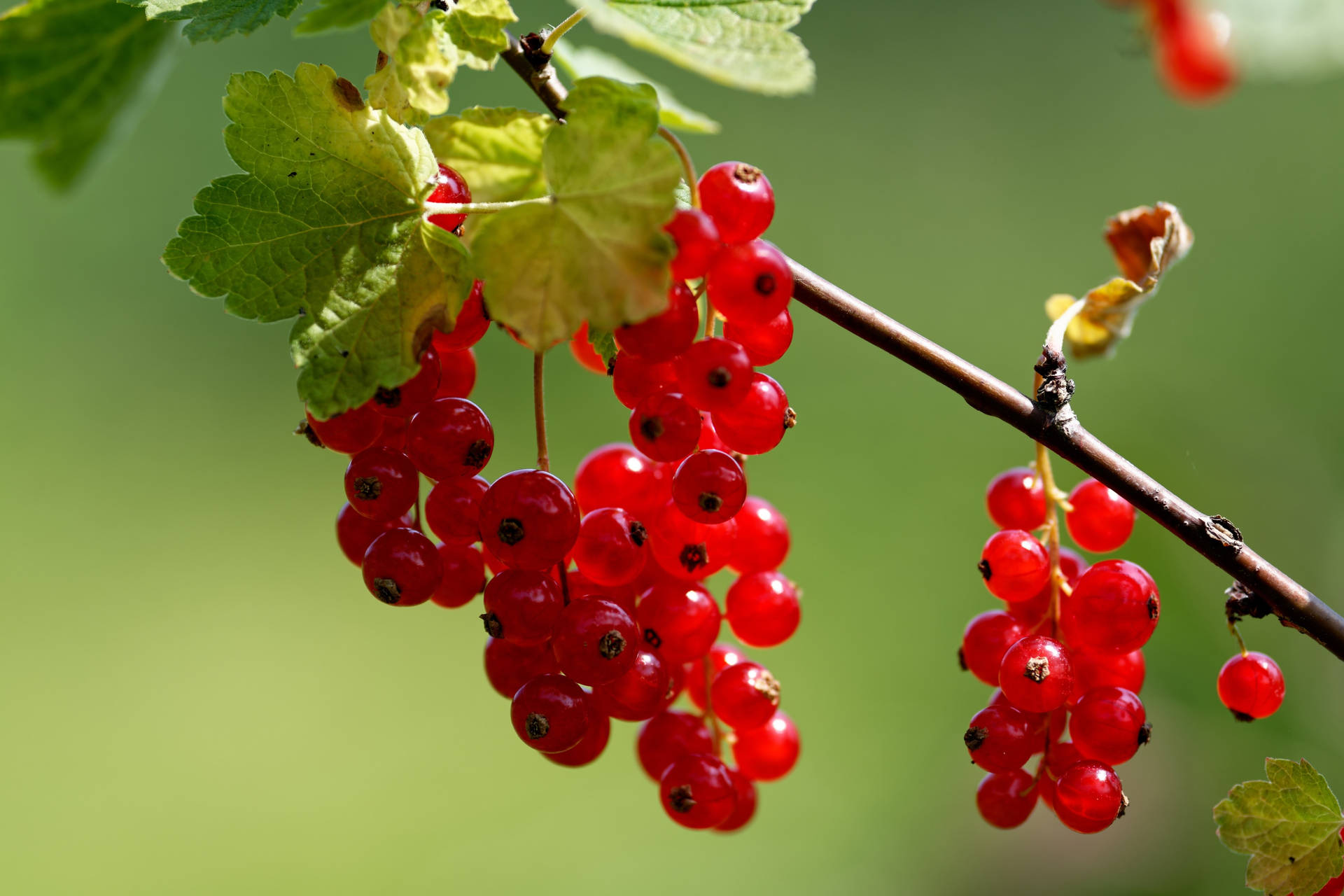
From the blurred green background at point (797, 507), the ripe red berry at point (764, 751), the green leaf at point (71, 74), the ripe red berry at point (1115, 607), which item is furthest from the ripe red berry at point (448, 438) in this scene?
the blurred green background at point (797, 507)

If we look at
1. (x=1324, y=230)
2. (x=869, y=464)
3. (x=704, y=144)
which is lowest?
(x=869, y=464)

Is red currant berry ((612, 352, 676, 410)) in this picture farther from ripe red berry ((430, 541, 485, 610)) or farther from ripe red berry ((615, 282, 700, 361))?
ripe red berry ((430, 541, 485, 610))

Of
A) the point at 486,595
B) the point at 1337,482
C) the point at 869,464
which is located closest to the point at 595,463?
the point at 486,595

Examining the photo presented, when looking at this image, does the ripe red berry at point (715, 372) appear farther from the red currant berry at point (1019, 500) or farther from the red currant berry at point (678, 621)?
the red currant berry at point (1019, 500)

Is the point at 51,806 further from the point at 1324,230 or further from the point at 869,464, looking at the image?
the point at 1324,230

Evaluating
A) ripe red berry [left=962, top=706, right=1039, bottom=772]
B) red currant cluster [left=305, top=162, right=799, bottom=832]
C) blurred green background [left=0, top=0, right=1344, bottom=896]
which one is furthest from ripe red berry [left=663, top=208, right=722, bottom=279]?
blurred green background [left=0, top=0, right=1344, bottom=896]

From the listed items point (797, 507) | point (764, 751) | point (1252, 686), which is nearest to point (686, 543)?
point (764, 751)

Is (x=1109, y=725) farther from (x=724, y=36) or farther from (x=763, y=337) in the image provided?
(x=724, y=36)
